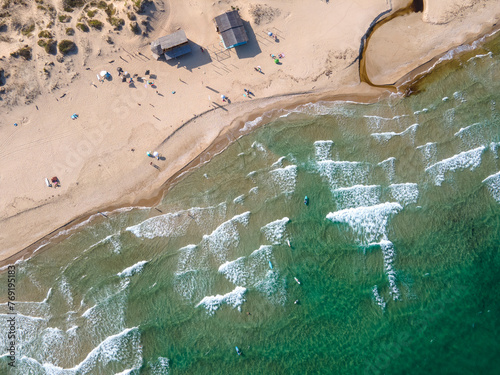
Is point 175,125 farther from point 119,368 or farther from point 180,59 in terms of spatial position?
point 119,368

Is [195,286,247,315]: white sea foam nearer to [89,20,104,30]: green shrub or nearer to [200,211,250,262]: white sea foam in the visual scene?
[200,211,250,262]: white sea foam

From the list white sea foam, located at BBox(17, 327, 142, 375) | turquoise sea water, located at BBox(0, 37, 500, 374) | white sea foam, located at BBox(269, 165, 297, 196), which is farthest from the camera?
white sea foam, located at BBox(269, 165, 297, 196)

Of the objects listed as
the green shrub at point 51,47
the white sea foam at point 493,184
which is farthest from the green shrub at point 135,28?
the white sea foam at point 493,184

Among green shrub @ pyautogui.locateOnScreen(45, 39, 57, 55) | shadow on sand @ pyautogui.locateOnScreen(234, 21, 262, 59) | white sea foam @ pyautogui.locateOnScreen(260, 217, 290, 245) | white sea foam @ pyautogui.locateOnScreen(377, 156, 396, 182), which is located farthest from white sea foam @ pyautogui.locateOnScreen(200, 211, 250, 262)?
green shrub @ pyautogui.locateOnScreen(45, 39, 57, 55)

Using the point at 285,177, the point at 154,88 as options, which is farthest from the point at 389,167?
the point at 154,88

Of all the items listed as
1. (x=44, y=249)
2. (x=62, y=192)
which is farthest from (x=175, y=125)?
(x=44, y=249)

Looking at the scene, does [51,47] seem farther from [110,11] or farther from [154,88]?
[154,88]
